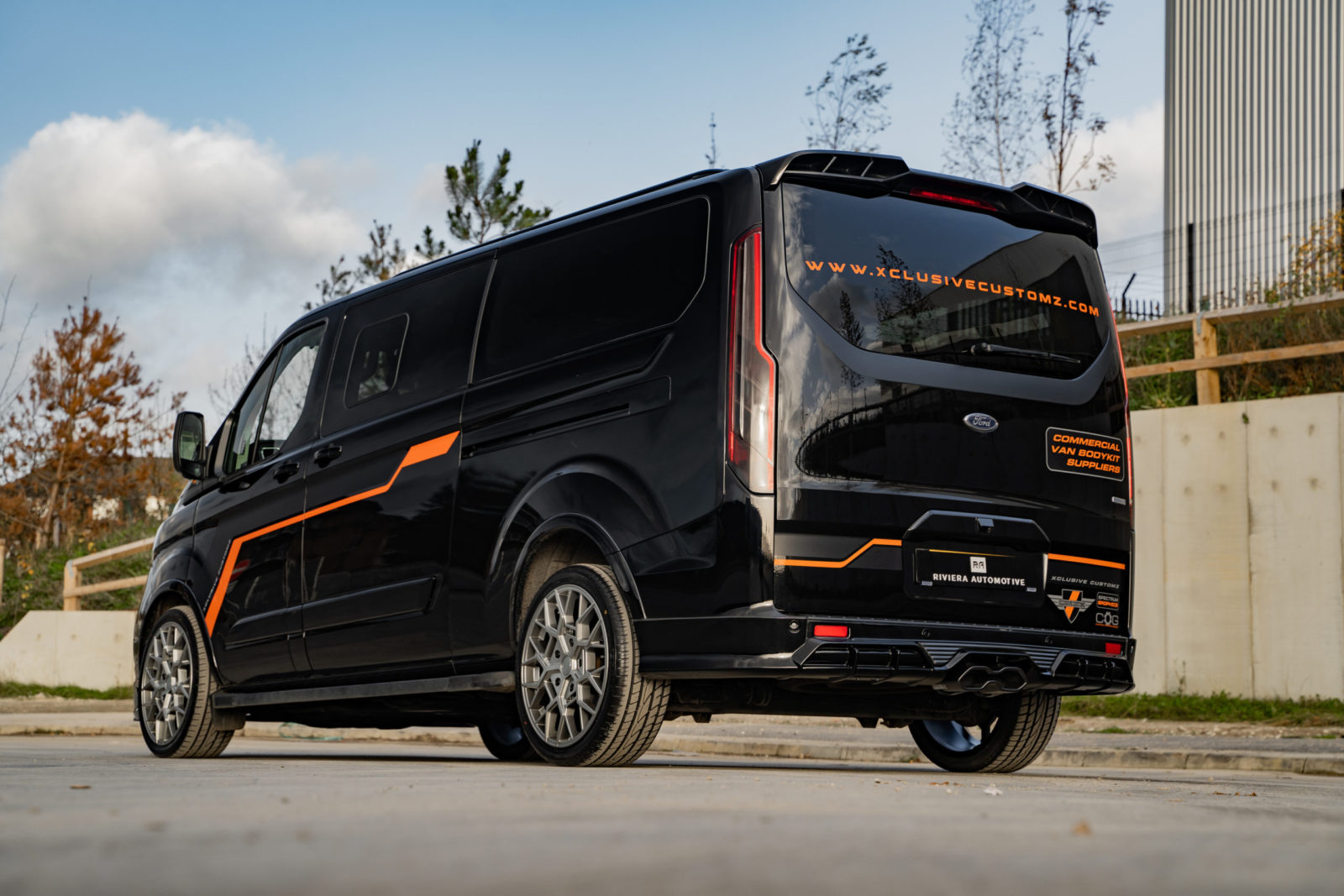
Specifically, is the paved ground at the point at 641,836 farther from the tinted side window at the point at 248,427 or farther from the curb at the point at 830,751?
the tinted side window at the point at 248,427

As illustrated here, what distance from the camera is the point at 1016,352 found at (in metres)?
5.92

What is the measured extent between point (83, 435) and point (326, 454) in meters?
23.5

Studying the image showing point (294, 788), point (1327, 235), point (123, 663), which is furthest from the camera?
point (123, 663)

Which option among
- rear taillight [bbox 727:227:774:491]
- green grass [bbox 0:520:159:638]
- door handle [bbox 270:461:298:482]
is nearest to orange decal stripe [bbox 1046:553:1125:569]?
rear taillight [bbox 727:227:774:491]

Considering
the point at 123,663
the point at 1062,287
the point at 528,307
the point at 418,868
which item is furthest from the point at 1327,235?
the point at 418,868

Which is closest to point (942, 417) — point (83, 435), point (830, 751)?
point (830, 751)

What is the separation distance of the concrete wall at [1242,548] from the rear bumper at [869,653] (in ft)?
16.9

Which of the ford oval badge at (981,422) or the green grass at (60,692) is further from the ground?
the ford oval badge at (981,422)

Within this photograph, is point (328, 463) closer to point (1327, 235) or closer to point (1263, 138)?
point (1327, 235)

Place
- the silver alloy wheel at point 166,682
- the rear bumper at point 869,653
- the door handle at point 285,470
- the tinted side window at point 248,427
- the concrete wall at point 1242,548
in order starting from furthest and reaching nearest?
the concrete wall at point 1242,548 < the tinted side window at point 248,427 < the silver alloy wheel at point 166,682 < the door handle at point 285,470 < the rear bumper at point 869,653

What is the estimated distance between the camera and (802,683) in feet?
18.1

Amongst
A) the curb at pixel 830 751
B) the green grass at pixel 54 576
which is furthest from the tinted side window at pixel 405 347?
the green grass at pixel 54 576

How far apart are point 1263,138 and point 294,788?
4995 cm

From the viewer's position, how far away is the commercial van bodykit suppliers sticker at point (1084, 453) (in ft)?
19.4
